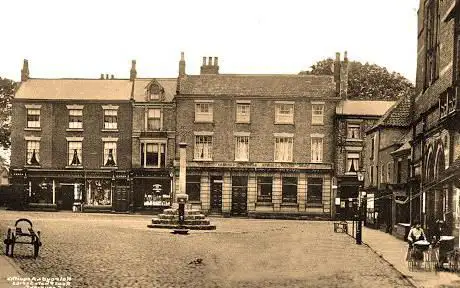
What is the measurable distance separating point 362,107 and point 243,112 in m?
9.15

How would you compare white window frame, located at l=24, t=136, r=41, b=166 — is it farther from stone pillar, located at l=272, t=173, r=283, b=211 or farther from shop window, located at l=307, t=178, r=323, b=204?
shop window, located at l=307, t=178, r=323, b=204

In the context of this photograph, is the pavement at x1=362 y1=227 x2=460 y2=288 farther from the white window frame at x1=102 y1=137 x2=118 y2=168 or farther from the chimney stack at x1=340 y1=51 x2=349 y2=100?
the white window frame at x1=102 y1=137 x2=118 y2=168

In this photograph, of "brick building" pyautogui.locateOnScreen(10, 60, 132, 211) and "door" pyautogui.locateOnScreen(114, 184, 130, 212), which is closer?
"door" pyautogui.locateOnScreen(114, 184, 130, 212)

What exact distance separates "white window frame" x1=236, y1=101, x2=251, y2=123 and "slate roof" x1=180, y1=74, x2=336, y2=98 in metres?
0.77

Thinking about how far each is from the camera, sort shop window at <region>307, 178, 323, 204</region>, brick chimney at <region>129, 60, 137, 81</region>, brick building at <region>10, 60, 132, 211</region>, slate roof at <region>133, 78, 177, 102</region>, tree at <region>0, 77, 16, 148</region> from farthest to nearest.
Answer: tree at <region>0, 77, 16, 148</region>
brick chimney at <region>129, 60, 137, 81</region>
slate roof at <region>133, 78, 177, 102</region>
brick building at <region>10, 60, 132, 211</region>
shop window at <region>307, 178, 323, 204</region>

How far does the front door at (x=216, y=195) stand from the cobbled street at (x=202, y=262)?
22.7 metres

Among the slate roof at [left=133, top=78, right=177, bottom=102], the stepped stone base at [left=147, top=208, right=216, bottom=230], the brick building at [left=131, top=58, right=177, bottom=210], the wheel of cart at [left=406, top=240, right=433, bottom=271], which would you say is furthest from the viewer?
the slate roof at [left=133, top=78, right=177, bottom=102]

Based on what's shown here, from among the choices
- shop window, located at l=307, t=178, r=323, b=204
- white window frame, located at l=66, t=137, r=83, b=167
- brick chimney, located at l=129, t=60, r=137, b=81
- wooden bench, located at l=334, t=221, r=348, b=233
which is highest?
brick chimney, located at l=129, t=60, r=137, b=81

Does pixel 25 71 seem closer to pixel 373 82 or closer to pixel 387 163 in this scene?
pixel 387 163

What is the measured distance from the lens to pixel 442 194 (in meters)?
24.1

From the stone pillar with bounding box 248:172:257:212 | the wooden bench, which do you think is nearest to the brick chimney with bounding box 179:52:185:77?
the stone pillar with bounding box 248:172:257:212

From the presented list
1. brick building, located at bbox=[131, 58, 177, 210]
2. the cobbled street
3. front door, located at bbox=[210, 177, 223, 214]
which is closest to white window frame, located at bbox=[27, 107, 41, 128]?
brick building, located at bbox=[131, 58, 177, 210]

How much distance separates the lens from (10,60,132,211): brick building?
170ft

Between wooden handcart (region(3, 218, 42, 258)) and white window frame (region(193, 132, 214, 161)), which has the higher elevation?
white window frame (region(193, 132, 214, 161))
